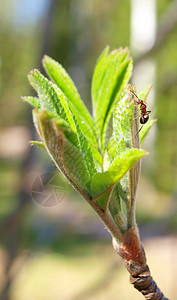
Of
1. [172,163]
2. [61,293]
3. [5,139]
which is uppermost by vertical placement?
[5,139]

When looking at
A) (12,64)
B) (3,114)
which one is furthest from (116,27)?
(3,114)

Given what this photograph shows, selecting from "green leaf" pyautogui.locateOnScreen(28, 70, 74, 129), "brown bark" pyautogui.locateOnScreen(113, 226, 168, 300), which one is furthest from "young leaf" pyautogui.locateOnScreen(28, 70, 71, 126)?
"brown bark" pyautogui.locateOnScreen(113, 226, 168, 300)

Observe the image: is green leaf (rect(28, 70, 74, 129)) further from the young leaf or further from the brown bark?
the brown bark

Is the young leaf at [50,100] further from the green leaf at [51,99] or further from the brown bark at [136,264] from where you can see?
the brown bark at [136,264]

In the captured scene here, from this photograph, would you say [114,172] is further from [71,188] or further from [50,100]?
[71,188]

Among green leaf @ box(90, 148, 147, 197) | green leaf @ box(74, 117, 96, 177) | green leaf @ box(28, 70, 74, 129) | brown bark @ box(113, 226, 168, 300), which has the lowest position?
brown bark @ box(113, 226, 168, 300)

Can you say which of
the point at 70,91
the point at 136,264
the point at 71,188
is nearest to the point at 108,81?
the point at 70,91

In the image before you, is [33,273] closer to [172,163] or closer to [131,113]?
[172,163]
